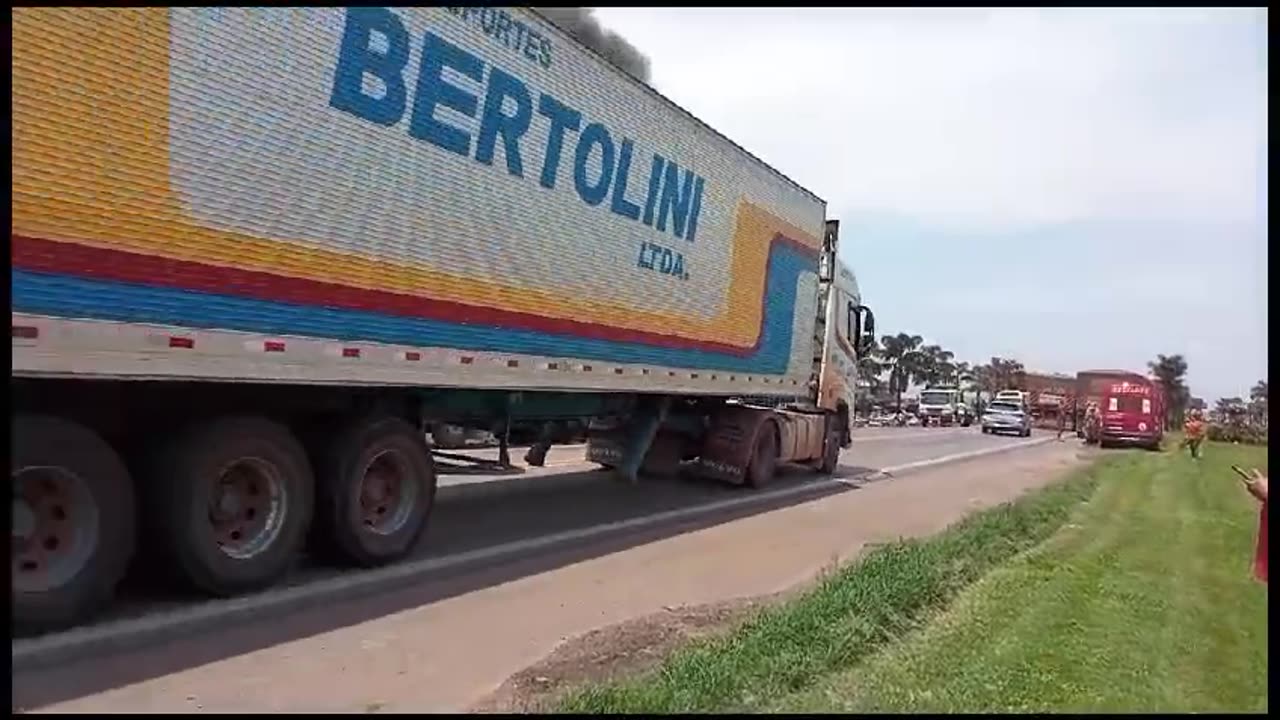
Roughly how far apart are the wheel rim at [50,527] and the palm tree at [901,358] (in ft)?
247

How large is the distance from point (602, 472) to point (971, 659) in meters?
11.0

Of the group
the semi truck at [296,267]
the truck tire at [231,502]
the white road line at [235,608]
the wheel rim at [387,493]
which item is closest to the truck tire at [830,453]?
the semi truck at [296,267]

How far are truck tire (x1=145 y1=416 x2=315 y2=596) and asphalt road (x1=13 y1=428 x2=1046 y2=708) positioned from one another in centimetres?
24

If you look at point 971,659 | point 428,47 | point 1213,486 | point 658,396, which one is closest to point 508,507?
point 658,396

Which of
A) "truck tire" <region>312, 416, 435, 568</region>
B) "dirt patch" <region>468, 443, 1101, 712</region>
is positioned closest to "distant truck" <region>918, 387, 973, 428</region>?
"dirt patch" <region>468, 443, 1101, 712</region>

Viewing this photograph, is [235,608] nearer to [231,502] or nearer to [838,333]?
[231,502]

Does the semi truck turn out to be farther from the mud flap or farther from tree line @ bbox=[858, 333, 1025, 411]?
tree line @ bbox=[858, 333, 1025, 411]

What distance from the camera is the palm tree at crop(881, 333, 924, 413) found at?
81750 millimetres

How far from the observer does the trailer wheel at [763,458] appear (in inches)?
625

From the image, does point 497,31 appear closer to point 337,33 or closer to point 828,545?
point 337,33

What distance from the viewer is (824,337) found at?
18.3 m

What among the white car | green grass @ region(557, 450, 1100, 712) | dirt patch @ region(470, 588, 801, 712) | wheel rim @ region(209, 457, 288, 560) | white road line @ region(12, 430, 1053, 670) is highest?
the white car

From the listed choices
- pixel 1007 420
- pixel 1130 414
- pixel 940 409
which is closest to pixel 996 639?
pixel 1130 414

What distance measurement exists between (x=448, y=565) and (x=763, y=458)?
8.26m
